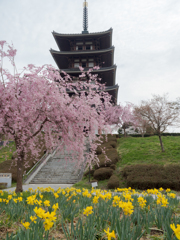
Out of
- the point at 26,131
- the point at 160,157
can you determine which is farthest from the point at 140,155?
the point at 26,131

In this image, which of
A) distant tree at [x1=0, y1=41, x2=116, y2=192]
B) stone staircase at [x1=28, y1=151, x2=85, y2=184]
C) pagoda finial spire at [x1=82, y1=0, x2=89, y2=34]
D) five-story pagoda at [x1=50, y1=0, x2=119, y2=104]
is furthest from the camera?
pagoda finial spire at [x1=82, y1=0, x2=89, y2=34]

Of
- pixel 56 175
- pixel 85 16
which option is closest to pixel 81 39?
pixel 85 16

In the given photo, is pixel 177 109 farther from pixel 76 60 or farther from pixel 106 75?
pixel 76 60

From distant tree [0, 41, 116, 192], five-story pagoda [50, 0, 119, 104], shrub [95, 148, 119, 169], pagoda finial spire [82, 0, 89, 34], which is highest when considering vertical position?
pagoda finial spire [82, 0, 89, 34]

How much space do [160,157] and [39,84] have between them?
13750mm

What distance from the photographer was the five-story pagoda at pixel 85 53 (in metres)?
27.6

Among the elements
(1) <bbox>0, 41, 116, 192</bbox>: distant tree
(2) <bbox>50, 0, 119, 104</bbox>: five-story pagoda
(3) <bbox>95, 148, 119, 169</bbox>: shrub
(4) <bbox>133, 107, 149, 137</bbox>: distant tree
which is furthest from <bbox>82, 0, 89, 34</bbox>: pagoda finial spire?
(1) <bbox>0, 41, 116, 192</bbox>: distant tree

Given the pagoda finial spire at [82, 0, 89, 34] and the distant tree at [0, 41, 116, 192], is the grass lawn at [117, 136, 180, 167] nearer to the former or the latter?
the distant tree at [0, 41, 116, 192]

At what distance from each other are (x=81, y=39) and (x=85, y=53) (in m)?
3.96

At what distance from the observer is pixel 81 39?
29984 millimetres

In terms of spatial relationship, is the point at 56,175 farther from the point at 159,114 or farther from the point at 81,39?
the point at 81,39

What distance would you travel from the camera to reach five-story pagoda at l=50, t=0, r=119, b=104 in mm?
27566

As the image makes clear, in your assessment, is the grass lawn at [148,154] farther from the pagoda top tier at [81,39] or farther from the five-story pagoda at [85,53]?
the pagoda top tier at [81,39]

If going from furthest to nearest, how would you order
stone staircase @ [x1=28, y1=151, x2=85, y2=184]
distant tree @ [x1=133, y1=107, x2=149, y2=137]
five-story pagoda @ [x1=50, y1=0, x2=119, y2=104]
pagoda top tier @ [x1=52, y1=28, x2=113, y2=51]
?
pagoda top tier @ [x1=52, y1=28, x2=113, y2=51] < five-story pagoda @ [x1=50, y1=0, x2=119, y2=104] < distant tree @ [x1=133, y1=107, x2=149, y2=137] < stone staircase @ [x1=28, y1=151, x2=85, y2=184]
